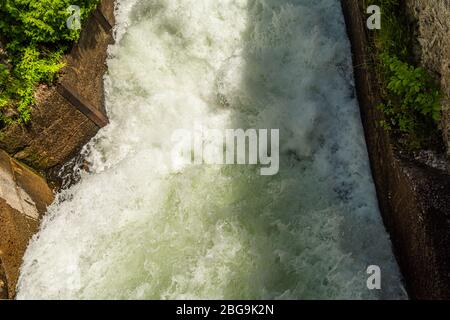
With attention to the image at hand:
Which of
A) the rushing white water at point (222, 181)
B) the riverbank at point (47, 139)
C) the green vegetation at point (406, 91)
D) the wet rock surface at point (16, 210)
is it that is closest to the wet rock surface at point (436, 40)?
the green vegetation at point (406, 91)

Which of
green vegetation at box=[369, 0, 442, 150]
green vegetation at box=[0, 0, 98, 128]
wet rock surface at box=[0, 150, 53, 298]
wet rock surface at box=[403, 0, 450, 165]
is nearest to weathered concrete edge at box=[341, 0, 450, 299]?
green vegetation at box=[369, 0, 442, 150]

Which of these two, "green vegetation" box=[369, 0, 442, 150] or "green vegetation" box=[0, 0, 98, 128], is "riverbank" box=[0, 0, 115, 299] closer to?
"green vegetation" box=[0, 0, 98, 128]

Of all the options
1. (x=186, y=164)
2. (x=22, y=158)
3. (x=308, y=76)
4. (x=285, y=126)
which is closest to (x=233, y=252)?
(x=186, y=164)

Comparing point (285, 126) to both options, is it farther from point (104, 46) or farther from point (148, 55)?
point (104, 46)

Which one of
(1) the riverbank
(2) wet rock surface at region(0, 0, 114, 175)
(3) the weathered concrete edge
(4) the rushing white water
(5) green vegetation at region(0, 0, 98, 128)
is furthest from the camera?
(2) wet rock surface at region(0, 0, 114, 175)
